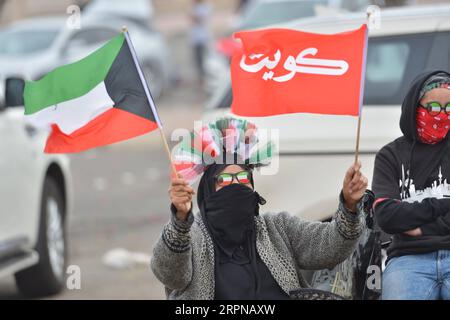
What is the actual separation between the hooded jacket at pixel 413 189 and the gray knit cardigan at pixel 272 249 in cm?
11

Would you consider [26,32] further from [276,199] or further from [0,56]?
[276,199]

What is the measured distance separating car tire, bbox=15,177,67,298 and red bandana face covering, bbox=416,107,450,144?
4619mm

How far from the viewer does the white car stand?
6.24 metres

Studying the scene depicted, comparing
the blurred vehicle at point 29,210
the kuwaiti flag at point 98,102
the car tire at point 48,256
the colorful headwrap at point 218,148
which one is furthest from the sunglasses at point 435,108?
the car tire at point 48,256

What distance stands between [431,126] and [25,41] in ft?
58.4

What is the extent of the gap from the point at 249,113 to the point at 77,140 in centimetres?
75

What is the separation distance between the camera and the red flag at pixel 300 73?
15.2 ft

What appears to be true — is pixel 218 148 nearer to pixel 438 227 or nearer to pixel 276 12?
pixel 438 227

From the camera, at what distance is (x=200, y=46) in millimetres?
23234

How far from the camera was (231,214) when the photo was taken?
4.31m

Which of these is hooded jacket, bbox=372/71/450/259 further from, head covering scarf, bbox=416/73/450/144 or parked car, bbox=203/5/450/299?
parked car, bbox=203/5/450/299

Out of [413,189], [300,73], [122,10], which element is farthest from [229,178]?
[122,10]

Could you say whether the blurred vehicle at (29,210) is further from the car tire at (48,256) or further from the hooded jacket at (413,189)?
the hooded jacket at (413,189)
